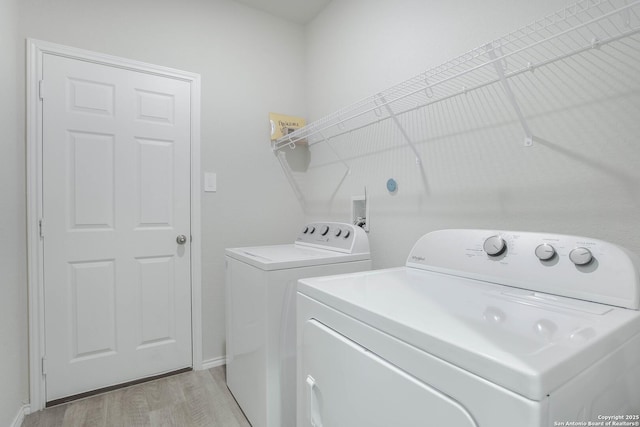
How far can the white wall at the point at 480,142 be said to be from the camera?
1005 millimetres

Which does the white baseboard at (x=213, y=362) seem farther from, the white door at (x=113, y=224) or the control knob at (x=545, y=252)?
the control knob at (x=545, y=252)

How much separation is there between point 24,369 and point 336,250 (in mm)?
1833

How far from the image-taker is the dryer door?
62 centimetres

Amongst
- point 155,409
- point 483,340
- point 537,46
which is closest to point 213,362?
point 155,409

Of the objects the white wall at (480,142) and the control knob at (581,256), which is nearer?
the control knob at (581,256)

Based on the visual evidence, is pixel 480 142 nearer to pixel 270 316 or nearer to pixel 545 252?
pixel 545 252

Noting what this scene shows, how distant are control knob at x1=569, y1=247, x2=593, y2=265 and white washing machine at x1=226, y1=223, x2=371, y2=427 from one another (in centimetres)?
96

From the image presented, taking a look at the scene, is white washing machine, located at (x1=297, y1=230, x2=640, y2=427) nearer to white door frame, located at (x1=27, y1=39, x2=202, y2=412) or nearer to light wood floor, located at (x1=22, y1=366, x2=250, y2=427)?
light wood floor, located at (x1=22, y1=366, x2=250, y2=427)

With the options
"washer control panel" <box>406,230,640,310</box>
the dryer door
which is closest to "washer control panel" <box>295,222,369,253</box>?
"washer control panel" <box>406,230,640,310</box>

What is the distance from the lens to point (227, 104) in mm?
2332

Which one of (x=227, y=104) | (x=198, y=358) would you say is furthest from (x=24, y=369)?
(x=227, y=104)

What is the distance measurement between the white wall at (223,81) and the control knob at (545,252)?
1859 millimetres

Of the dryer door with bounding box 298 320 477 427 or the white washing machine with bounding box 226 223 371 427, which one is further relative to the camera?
the white washing machine with bounding box 226 223 371 427

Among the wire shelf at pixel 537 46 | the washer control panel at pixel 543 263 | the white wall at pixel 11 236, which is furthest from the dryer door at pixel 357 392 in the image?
the white wall at pixel 11 236
